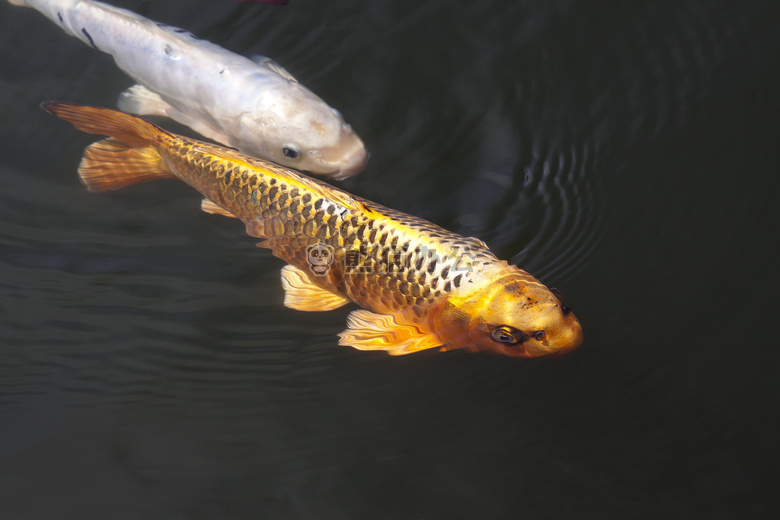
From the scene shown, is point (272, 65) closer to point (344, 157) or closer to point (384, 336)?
point (344, 157)

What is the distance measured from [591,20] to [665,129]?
0.93 m

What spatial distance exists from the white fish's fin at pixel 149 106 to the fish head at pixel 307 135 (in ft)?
1.72

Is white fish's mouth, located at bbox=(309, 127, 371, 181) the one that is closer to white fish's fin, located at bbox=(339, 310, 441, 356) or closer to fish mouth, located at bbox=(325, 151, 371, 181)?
fish mouth, located at bbox=(325, 151, 371, 181)

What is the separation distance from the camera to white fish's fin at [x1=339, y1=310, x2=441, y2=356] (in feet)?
10.9

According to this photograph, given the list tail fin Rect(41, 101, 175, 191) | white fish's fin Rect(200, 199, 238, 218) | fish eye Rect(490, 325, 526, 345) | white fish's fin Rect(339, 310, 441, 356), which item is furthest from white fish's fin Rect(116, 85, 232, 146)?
fish eye Rect(490, 325, 526, 345)

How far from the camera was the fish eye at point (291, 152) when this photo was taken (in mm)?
4012

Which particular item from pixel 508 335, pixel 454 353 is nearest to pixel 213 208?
pixel 454 353

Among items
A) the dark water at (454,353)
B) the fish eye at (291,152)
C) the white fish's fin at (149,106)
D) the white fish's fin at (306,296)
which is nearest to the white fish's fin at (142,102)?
the white fish's fin at (149,106)

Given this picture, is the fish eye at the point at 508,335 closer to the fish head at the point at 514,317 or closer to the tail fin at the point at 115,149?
the fish head at the point at 514,317

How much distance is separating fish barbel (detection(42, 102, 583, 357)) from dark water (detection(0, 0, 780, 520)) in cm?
44

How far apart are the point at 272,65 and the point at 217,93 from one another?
1.58 ft

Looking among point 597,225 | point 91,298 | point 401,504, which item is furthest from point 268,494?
point 597,225

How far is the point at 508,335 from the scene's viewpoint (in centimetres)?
312

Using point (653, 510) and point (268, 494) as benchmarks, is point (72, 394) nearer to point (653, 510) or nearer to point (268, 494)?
point (268, 494)
